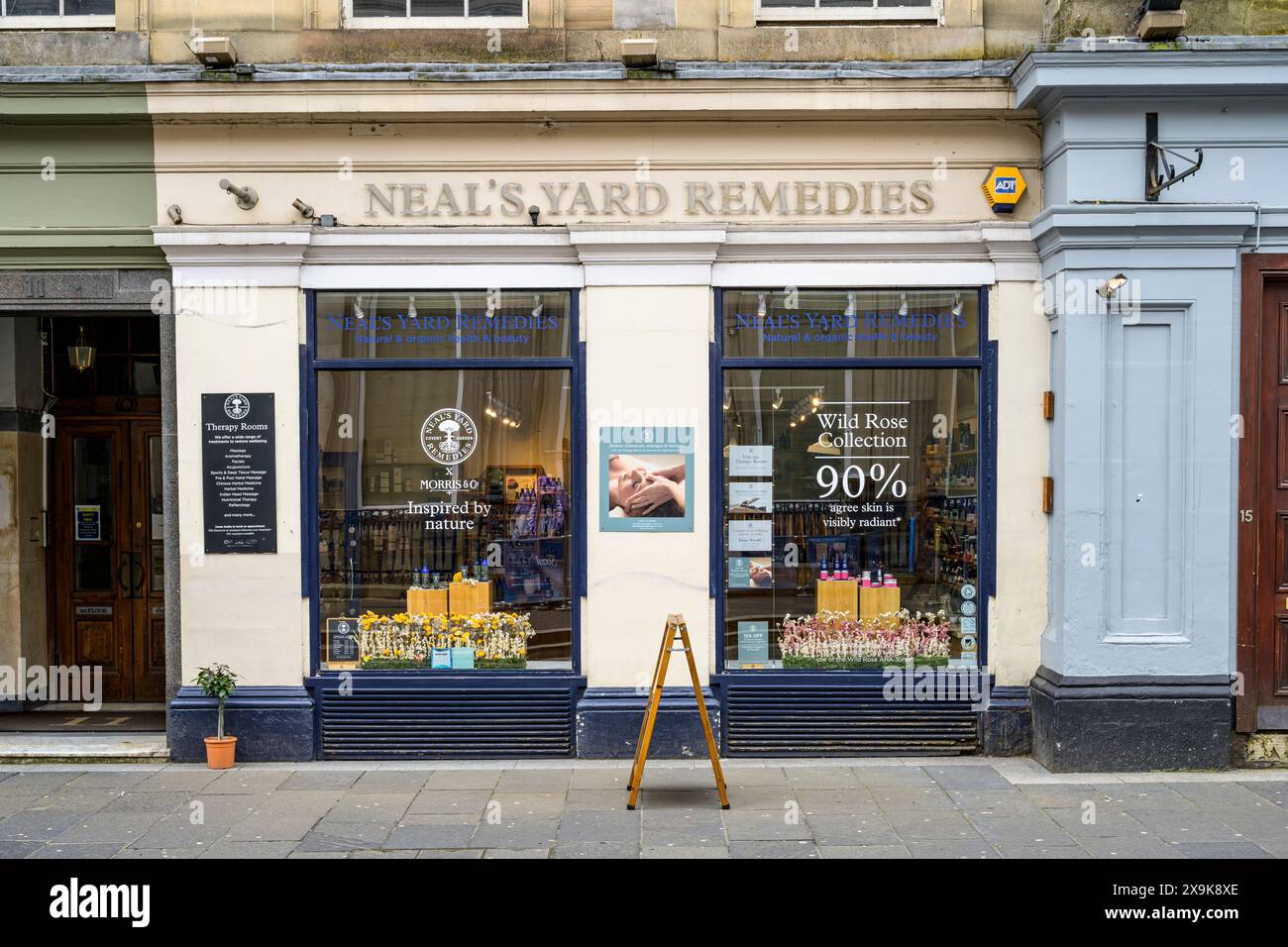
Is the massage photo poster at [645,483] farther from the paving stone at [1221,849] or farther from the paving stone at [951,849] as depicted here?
the paving stone at [1221,849]

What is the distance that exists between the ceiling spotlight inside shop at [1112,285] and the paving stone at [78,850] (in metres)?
7.27

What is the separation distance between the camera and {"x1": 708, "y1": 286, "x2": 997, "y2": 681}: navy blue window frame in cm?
808

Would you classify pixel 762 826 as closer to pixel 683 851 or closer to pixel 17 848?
pixel 683 851

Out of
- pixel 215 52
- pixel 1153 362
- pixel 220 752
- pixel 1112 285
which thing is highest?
pixel 215 52

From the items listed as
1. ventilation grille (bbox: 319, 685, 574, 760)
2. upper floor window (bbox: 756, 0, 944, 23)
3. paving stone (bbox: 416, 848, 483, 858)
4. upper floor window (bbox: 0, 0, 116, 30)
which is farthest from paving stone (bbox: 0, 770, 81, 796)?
upper floor window (bbox: 756, 0, 944, 23)

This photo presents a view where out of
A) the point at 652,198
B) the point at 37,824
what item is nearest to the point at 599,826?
the point at 37,824

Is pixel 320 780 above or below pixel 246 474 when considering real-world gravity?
below

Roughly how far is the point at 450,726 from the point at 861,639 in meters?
3.21

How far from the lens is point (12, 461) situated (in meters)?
9.60

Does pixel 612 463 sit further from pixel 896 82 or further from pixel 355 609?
pixel 896 82

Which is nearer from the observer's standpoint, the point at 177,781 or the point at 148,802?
the point at 148,802

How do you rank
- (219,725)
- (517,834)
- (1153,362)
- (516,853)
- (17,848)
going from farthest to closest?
1. (219,725)
2. (1153,362)
3. (517,834)
4. (17,848)
5. (516,853)

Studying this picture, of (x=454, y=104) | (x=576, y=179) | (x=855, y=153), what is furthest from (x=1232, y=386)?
(x=454, y=104)

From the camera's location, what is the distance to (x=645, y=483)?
7.98m
